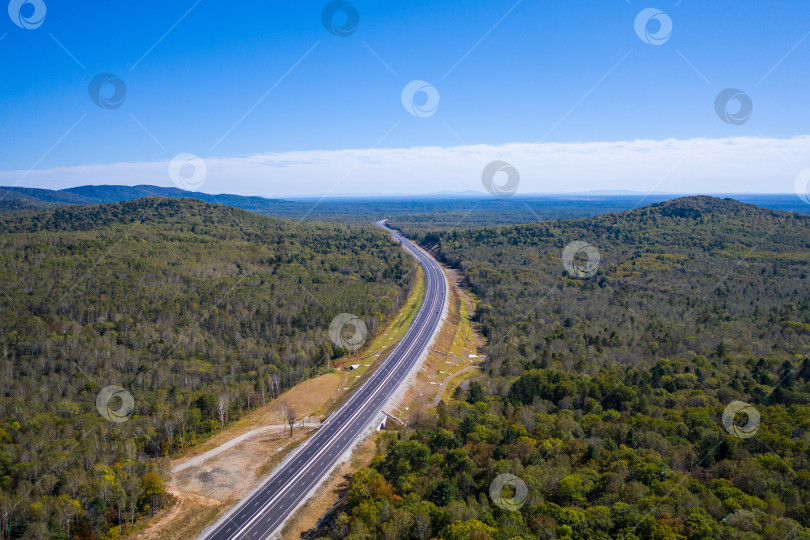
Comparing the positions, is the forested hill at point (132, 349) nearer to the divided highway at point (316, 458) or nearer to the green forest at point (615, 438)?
the divided highway at point (316, 458)

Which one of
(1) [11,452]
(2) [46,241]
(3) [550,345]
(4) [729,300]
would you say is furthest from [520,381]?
(2) [46,241]

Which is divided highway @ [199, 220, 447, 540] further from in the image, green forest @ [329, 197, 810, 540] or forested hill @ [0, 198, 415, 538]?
forested hill @ [0, 198, 415, 538]

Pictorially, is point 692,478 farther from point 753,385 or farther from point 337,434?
point 337,434

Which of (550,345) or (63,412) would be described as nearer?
(63,412)

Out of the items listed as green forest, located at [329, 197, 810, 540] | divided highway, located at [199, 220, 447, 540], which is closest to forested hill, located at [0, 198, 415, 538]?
divided highway, located at [199, 220, 447, 540]

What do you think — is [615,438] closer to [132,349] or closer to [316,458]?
[316,458]

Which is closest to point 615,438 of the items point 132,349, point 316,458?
point 316,458
